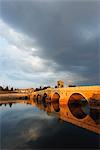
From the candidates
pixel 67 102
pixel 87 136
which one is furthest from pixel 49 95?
pixel 87 136

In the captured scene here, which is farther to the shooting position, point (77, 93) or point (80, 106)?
point (80, 106)

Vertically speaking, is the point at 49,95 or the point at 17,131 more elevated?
the point at 49,95

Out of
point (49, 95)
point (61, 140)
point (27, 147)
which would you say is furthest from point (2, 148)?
point (49, 95)

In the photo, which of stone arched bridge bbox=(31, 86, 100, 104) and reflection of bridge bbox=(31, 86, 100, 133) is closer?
reflection of bridge bbox=(31, 86, 100, 133)

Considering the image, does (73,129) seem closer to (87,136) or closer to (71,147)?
(87,136)

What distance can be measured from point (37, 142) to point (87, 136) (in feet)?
19.2

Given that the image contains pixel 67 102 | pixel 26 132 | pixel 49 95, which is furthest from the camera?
pixel 49 95

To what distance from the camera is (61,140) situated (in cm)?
2302

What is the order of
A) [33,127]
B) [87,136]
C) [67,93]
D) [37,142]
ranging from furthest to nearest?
[67,93] < [33,127] < [87,136] < [37,142]

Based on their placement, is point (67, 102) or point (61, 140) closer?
point (61, 140)

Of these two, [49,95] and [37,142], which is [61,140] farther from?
[49,95]

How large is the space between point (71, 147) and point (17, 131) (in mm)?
10638

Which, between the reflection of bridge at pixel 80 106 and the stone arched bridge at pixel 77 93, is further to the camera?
the stone arched bridge at pixel 77 93

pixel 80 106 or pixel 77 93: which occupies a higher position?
pixel 77 93
